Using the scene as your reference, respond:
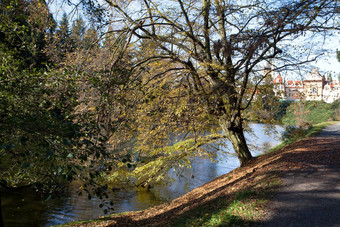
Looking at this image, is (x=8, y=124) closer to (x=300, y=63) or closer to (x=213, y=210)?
(x=213, y=210)

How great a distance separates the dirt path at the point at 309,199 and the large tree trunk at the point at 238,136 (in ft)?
10.2

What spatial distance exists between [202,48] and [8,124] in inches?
263

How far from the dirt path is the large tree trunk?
3.10 meters

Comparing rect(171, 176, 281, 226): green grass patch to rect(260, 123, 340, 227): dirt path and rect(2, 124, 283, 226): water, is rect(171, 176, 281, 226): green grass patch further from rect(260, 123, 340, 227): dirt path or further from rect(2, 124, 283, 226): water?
rect(2, 124, 283, 226): water

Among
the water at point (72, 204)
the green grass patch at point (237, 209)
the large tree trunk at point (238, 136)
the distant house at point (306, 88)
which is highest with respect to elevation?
the distant house at point (306, 88)

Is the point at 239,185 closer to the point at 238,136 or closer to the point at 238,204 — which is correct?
the point at 238,204

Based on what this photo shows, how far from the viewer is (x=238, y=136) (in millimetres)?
10547

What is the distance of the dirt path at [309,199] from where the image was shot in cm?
497

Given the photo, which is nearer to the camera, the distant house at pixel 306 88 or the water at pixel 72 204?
the distant house at pixel 306 88

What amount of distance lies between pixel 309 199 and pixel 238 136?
16.1 ft

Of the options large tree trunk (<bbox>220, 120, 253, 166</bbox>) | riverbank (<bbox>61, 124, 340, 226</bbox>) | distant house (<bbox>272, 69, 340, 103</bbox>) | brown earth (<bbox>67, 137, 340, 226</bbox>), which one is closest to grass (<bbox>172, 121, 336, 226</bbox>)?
riverbank (<bbox>61, 124, 340, 226</bbox>)

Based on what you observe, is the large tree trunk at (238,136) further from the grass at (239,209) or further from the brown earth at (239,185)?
the grass at (239,209)

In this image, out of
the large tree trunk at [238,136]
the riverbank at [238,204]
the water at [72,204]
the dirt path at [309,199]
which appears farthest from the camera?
the water at [72,204]

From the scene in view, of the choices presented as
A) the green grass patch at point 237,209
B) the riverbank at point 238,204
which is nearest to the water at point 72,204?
the riverbank at point 238,204
